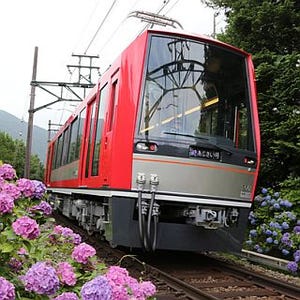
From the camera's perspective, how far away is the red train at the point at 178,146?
247 inches

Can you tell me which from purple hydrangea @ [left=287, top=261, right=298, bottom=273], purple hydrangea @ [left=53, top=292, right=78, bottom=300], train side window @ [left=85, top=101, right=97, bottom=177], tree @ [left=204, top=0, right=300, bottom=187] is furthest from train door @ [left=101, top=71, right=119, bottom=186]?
purple hydrangea @ [left=53, top=292, right=78, bottom=300]

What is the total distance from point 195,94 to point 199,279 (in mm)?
2459

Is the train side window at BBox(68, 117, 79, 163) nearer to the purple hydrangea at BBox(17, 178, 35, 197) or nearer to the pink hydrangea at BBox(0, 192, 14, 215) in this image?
the purple hydrangea at BBox(17, 178, 35, 197)

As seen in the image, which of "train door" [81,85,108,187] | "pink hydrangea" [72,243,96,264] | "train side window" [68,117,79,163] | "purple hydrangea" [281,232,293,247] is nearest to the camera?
"pink hydrangea" [72,243,96,264]

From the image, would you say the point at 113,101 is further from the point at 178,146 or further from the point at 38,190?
the point at 38,190

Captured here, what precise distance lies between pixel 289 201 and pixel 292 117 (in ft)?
5.77

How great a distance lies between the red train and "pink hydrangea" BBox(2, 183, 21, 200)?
3.45 meters

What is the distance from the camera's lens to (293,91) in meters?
9.98

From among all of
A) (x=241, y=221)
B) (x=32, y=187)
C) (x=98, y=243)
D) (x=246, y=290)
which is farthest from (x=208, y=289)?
(x=98, y=243)

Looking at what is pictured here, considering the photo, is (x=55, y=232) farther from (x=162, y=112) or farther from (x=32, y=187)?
(x=162, y=112)

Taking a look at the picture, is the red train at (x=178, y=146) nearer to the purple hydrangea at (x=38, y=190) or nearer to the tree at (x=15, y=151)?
the purple hydrangea at (x=38, y=190)

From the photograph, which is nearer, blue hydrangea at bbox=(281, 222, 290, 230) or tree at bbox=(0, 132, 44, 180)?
blue hydrangea at bbox=(281, 222, 290, 230)

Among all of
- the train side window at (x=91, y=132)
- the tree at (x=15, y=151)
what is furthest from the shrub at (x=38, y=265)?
the tree at (x=15, y=151)

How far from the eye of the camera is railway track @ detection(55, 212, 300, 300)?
18.6 ft
